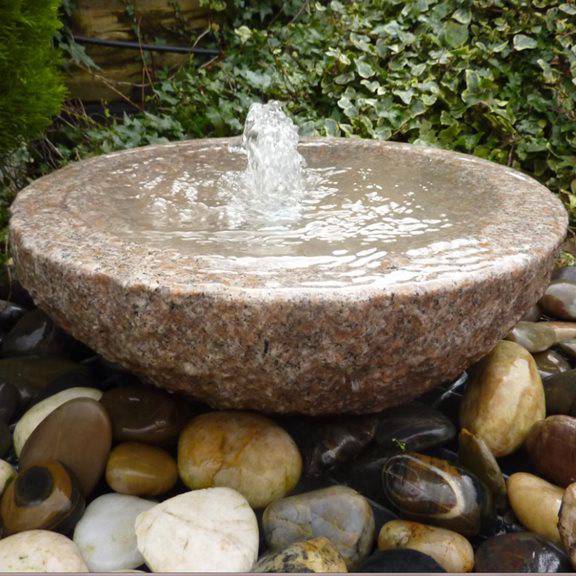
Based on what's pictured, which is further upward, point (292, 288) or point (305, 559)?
point (292, 288)

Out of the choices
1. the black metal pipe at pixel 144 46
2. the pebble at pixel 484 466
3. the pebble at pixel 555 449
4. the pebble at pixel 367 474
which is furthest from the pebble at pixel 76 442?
the black metal pipe at pixel 144 46

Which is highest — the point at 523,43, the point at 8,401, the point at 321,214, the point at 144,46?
the point at 144,46

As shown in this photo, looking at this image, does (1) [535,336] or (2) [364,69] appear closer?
(1) [535,336]

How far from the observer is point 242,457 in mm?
1754

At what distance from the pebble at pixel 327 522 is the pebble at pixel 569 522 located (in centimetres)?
43

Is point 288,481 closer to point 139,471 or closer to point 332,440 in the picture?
point 332,440

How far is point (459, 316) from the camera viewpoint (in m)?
1.51

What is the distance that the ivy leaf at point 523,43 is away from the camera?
400cm

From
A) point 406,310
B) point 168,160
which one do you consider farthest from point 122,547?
point 168,160

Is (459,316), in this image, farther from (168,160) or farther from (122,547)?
(168,160)

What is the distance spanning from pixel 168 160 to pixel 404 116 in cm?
189

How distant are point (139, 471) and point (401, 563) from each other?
718mm

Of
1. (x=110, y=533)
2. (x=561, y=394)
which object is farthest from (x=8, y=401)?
(x=561, y=394)

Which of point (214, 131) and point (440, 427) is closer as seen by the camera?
point (440, 427)
